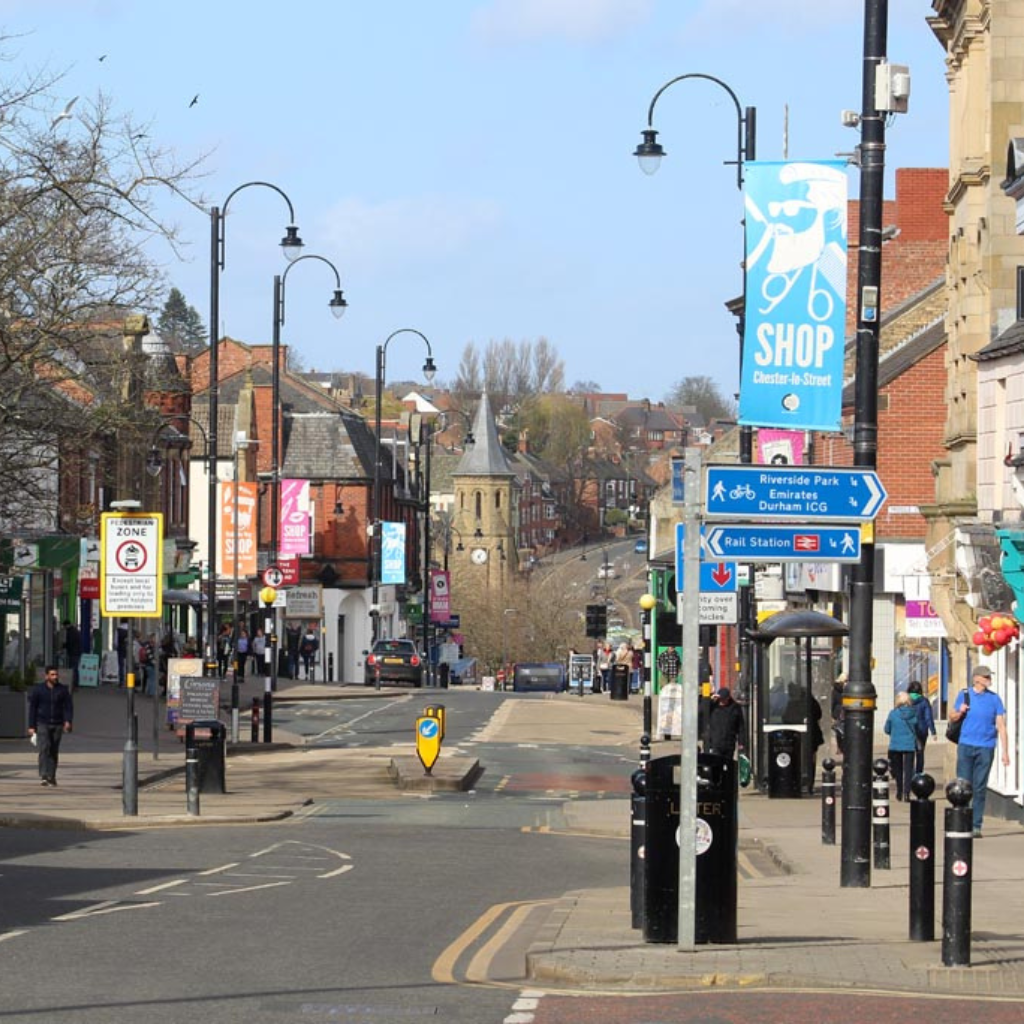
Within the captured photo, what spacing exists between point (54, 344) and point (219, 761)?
233 inches

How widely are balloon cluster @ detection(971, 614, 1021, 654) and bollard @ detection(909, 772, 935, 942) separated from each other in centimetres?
1164

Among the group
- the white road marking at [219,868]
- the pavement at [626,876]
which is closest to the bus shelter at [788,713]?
the pavement at [626,876]

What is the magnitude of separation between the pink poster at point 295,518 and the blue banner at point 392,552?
10545 millimetres

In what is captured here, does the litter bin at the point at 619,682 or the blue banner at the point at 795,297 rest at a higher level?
the blue banner at the point at 795,297

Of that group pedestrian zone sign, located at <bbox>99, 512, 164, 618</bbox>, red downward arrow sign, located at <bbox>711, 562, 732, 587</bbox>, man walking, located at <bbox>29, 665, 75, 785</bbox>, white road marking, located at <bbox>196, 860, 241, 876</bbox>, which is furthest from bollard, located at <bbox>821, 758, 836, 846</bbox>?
man walking, located at <bbox>29, 665, 75, 785</bbox>

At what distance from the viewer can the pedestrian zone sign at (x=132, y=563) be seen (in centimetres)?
2506

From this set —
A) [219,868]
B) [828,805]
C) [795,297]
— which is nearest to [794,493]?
[795,297]

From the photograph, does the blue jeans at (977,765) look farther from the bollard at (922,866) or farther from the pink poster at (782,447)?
the pink poster at (782,447)

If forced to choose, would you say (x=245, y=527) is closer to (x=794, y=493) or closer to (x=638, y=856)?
(x=638, y=856)

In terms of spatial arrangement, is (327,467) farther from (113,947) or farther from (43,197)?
(113,947)

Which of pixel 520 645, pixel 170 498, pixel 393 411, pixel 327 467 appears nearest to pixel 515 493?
pixel 393 411

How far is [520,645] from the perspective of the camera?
118125mm

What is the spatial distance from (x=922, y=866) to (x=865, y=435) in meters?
4.39

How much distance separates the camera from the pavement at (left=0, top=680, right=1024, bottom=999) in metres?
12.1
